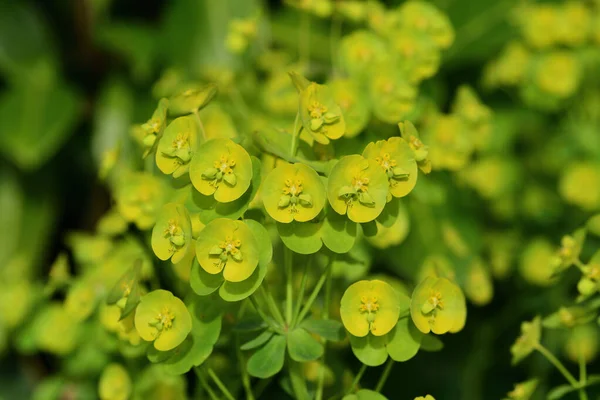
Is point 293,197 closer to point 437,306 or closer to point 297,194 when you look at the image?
point 297,194

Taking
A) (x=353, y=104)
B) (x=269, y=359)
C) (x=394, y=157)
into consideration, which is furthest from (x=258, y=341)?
(x=353, y=104)

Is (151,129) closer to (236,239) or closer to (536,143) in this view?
(236,239)

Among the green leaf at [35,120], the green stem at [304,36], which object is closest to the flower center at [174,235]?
the green stem at [304,36]

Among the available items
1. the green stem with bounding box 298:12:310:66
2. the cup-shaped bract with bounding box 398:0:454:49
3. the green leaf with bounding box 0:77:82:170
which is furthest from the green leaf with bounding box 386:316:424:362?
the green leaf with bounding box 0:77:82:170

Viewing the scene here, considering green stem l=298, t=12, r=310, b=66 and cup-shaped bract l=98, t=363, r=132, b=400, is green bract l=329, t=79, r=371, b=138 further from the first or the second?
green stem l=298, t=12, r=310, b=66

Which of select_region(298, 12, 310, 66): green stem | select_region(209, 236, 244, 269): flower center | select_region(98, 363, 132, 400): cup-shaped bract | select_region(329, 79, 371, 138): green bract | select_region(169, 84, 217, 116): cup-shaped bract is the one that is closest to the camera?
select_region(209, 236, 244, 269): flower center

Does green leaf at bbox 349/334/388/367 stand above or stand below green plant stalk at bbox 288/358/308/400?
above
